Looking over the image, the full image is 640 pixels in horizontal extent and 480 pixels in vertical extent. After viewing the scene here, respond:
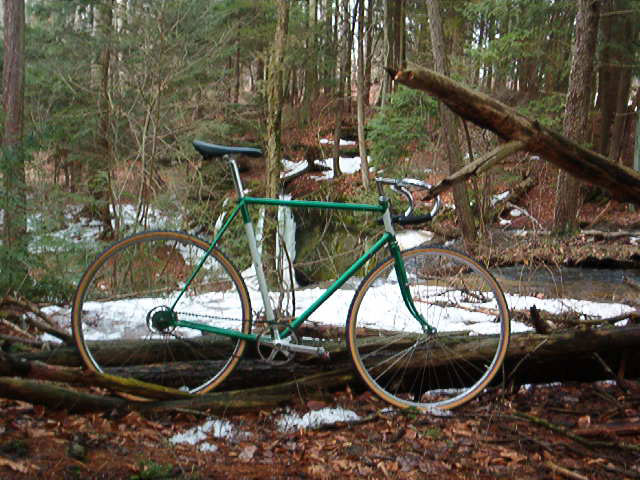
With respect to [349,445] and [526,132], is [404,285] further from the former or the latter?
[526,132]

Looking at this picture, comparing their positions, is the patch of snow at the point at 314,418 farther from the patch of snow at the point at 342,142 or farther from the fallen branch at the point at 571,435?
the patch of snow at the point at 342,142

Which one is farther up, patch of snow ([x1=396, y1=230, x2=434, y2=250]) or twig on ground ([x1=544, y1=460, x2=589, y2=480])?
twig on ground ([x1=544, y1=460, x2=589, y2=480])

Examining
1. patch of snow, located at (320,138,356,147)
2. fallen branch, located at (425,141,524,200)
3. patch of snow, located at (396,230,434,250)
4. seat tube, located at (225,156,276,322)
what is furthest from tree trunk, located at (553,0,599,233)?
patch of snow, located at (320,138,356,147)

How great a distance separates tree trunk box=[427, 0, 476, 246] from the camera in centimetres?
1046

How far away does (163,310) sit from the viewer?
2.72m

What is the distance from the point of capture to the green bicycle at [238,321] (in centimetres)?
267

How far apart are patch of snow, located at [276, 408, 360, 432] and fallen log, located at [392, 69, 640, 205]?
166 cm

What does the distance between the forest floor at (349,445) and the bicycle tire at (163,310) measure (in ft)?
0.99

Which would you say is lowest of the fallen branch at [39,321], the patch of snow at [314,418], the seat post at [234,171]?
the patch of snow at [314,418]

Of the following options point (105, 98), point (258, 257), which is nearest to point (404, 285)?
point (258, 257)

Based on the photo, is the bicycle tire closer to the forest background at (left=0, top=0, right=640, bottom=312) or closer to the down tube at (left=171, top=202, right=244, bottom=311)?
the down tube at (left=171, top=202, right=244, bottom=311)

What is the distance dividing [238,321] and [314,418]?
63 cm

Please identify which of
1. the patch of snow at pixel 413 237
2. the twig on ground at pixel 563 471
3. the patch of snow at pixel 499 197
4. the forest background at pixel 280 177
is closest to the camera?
the twig on ground at pixel 563 471

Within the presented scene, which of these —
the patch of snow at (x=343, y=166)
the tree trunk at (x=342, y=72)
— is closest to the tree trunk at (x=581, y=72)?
the tree trunk at (x=342, y=72)
